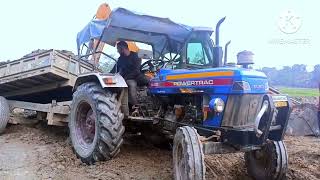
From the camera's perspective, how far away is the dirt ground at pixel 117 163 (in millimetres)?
5895

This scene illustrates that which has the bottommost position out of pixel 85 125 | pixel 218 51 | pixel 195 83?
pixel 85 125

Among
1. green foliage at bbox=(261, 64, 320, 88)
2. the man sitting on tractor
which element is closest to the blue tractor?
the man sitting on tractor

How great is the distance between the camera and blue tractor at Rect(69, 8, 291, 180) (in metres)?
5.11

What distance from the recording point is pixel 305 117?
10.1 meters

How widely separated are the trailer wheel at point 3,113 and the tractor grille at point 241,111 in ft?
17.4

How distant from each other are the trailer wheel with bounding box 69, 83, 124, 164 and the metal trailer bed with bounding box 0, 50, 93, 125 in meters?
0.73

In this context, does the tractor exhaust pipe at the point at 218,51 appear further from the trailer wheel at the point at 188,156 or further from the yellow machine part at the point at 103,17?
the yellow machine part at the point at 103,17

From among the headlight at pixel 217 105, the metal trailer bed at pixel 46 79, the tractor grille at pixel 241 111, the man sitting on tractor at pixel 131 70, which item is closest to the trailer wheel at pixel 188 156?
the headlight at pixel 217 105

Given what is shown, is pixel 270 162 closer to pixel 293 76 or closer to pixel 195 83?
pixel 195 83

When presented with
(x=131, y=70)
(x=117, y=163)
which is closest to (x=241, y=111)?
(x=117, y=163)

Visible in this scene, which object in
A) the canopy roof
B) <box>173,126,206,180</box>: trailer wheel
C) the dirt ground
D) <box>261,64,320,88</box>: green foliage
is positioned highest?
<box>261,64,320,88</box>: green foliage

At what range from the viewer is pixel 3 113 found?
28.8ft

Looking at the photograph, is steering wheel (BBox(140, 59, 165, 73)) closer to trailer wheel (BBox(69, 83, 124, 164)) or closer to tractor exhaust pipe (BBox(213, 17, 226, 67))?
trailer wheel (BBox(69, 83, 124, 164))

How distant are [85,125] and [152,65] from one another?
5.04 feet
